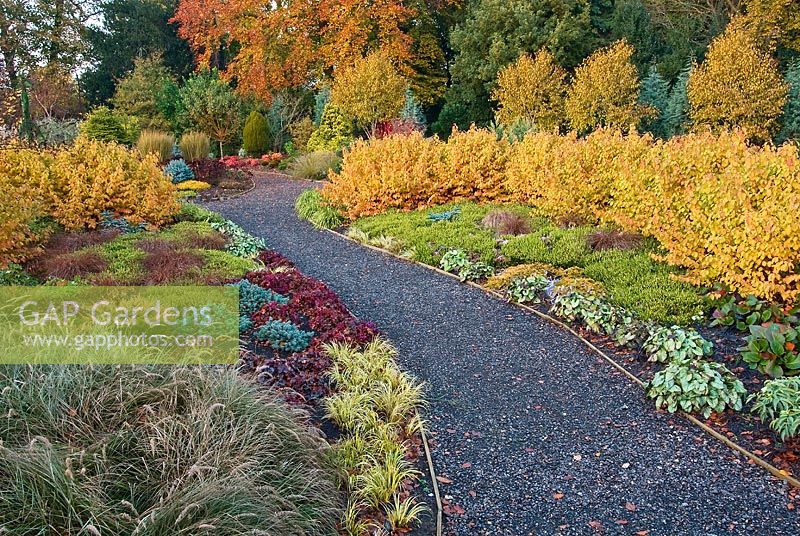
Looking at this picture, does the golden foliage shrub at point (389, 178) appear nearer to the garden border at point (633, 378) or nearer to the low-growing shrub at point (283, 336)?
the garden border at point (633, 378)

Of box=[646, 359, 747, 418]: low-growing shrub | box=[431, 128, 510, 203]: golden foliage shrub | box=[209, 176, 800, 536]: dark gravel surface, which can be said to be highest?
box=[431, 128, 510, 203]: golden foliage shrub

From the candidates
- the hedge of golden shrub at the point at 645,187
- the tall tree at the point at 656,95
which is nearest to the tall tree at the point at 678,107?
the tall tree at the point at 656,95

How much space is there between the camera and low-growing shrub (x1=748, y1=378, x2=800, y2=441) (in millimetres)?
3314

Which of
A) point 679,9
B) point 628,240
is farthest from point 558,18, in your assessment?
point 628,240

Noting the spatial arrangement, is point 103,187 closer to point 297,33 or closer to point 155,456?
point 155,456

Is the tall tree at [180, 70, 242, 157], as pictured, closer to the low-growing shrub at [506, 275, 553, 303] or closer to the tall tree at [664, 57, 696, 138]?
the tall tree at [664, 57, 696, 138]

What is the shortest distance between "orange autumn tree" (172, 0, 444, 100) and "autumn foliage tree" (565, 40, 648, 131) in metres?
6.64

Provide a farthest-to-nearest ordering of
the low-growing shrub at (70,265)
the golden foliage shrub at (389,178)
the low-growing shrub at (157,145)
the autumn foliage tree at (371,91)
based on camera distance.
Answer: the autumn foliage tree at (371,91) < the low-growing shrub at (157,145) < the golden foliage shrub at (389,178) < the low-growing shrub at (70,265)

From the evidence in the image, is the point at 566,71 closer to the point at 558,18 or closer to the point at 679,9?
the point at 558,18

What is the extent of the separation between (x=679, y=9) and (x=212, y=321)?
23484 millimetres

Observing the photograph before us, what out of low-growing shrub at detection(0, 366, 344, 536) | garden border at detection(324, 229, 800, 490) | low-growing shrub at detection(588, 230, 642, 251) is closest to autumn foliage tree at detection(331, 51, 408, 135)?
garden border at detection(324, 229, 800, 490)

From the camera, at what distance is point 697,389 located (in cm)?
376

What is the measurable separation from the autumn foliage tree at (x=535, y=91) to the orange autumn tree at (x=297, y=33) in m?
4.32

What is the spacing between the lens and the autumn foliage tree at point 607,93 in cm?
1725
